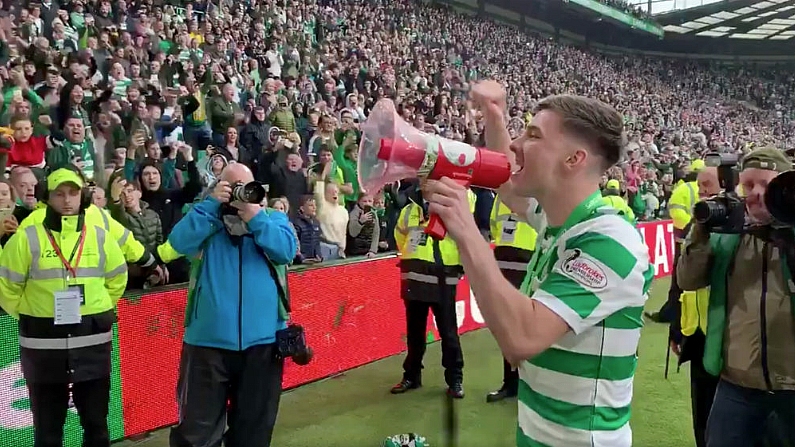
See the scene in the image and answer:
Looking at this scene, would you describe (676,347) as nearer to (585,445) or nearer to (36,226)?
(585,445)

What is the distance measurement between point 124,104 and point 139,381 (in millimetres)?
3895

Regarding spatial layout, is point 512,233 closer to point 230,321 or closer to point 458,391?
point 458,391

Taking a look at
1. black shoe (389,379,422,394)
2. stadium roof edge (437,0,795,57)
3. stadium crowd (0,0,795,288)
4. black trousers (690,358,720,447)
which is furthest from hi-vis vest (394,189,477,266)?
stadium roof edge (437,0,795,57)

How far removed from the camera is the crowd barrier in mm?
4027

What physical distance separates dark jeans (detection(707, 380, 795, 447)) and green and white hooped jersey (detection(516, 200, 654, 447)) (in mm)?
1174

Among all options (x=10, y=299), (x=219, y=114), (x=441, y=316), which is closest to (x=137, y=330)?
(x=10, y=299)

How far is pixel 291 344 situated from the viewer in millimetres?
3418

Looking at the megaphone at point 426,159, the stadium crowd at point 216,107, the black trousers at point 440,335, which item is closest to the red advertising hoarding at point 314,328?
the stadium crowd at point 216,107

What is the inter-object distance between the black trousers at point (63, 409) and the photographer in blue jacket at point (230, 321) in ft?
2.13

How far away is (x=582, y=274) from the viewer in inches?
61.1

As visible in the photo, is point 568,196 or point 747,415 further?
point 747,415

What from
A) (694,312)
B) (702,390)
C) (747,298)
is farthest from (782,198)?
(702,390)

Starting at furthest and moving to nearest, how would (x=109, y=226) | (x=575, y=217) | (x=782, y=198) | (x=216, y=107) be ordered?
(x=216, y=107) < (x=109, y=226) < (x=782, y=198) < (x=575, y=217)

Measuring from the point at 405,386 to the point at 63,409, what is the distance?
2.66 meters
